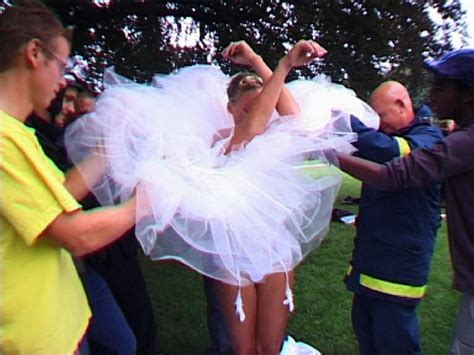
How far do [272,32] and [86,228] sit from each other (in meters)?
4.53

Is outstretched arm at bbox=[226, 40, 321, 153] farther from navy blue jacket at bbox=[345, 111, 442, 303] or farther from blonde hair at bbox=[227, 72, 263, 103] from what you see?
navy blue jacket at bbox=[345, 111, 442, 303]

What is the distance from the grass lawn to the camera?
13.5 feet

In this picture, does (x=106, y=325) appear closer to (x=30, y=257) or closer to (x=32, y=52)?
(x=30, y=257)

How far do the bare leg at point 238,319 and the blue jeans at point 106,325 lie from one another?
0.54m

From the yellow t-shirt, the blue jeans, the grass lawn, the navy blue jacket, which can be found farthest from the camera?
the grass lawn

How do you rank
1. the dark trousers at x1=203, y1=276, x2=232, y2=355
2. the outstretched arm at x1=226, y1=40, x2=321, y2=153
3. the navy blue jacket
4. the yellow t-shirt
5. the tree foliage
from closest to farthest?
1. the yellow t-shirt
2. the outstretched arm at x1=226, y1=40, x2=321, y2=153
3. the navy blue jacket
4. the dark trousers at x1=203, y1=276, x2=232, y2=355
5. the tree foliage

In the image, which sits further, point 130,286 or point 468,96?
point 130,286

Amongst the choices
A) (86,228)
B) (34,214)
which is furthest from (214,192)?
(34,214)

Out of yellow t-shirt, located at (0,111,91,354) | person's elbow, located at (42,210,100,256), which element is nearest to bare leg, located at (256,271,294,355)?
yellow t-shirt, located at (0,111,91,354)

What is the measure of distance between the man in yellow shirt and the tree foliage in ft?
12.8

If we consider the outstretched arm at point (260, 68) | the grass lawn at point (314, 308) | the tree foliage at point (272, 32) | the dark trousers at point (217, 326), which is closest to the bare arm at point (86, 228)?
the outstretched arm at point (260, 68)

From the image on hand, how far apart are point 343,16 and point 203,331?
324cm

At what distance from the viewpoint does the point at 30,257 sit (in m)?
1.40

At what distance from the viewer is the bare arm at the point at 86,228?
134 cm
